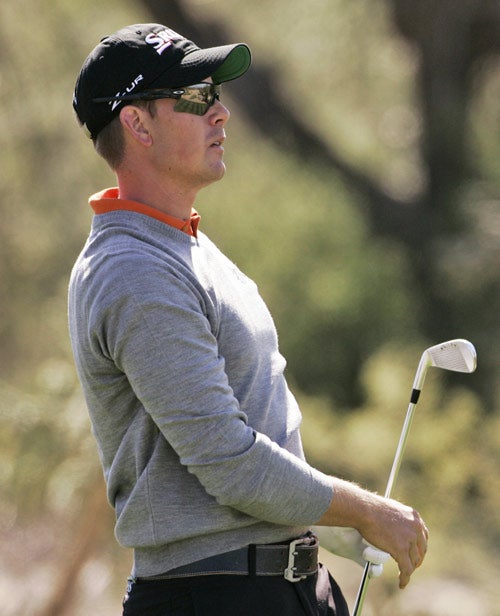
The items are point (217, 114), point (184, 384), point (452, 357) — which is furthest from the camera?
point (452, 357)

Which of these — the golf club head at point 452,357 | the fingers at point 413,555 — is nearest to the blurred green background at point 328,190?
the golf club head at point 452,357

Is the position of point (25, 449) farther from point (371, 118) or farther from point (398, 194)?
point (371, 118)

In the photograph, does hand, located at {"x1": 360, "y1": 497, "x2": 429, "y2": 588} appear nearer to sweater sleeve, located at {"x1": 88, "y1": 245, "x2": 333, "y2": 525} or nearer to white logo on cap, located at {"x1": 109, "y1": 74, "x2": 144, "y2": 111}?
sweater sleeve, located at {"x1": 88, "y1": 245, "x2": 333, "y2": 525}

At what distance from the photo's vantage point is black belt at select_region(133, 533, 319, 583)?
1.33 m

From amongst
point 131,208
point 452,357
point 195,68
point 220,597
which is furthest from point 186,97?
point 220,597

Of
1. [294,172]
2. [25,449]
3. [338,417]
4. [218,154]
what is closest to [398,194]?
[294,172]

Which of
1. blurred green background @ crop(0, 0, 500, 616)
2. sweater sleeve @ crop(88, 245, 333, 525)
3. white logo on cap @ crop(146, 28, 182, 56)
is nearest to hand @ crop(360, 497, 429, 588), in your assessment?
sweater sleeve @ crop(88, 245, 333, 525)

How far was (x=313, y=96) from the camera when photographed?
5551 millimetres

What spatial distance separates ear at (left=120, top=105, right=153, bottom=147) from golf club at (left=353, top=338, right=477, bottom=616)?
0.55m

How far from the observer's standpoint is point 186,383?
4.06ft

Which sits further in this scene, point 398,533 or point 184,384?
point 398,533

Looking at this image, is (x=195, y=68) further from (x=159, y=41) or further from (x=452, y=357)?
(x=452, y=357)

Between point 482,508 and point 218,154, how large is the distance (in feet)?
7.98

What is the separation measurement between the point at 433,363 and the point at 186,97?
23.3 inches
